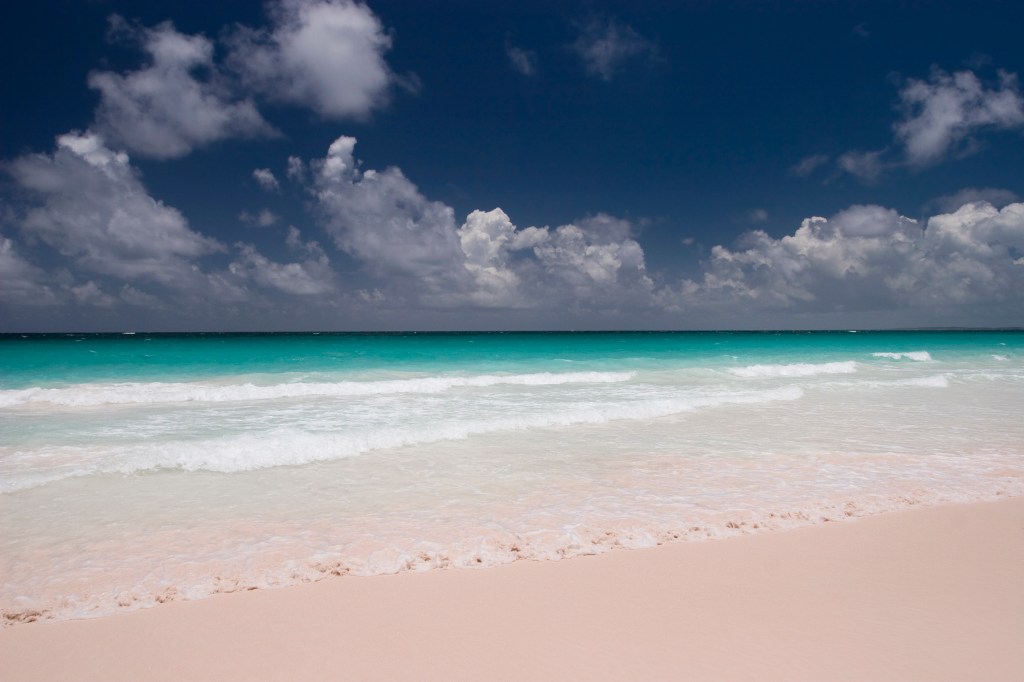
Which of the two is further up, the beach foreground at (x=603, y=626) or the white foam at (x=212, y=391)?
the white foam at (x=212, y=391)

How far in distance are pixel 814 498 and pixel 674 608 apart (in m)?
4.35

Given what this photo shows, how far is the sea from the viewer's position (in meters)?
5.59

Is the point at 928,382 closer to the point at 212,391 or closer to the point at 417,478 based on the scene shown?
the point at 417,478

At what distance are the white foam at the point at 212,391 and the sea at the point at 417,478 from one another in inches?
11.1

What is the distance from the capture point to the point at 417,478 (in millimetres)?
8734

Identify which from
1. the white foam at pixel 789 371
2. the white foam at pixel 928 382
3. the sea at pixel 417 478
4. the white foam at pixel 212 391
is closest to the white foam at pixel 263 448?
the sea at pixel 417 478

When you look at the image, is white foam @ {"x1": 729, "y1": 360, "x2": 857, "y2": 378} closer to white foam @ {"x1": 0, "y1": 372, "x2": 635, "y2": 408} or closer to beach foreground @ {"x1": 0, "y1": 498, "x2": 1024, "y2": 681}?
white foam @ {"x1": 0, "y1": 372, "x2": 635, "y2": 408}

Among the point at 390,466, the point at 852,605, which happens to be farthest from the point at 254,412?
the point at 852,605

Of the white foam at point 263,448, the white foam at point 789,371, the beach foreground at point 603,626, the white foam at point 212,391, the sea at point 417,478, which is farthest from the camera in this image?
the white foam at point 789,371

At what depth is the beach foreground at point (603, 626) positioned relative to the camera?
146 inches

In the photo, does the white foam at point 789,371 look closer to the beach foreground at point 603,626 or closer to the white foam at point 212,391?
the white foam at point 212,391

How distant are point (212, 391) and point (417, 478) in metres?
15.1

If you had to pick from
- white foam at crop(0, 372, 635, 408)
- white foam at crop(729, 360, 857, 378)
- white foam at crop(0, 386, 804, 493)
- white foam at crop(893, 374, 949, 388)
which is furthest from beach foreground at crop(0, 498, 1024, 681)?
white foam at crop(729, 360, 857, 378)

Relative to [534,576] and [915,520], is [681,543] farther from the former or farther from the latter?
[915,520]
